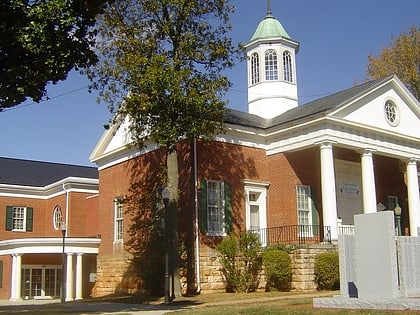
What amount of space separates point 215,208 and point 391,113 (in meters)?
10.2

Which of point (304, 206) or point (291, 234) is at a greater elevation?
point (304, 206)

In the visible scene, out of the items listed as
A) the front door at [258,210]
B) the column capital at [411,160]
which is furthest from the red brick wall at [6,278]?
the column capital at [411,160]

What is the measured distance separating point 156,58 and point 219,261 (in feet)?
29.8

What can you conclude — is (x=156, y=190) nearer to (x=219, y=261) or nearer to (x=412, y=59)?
(x=219, y=261)

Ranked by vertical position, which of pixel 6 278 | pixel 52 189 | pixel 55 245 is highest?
pixel 52 189

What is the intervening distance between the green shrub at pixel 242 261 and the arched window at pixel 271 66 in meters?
11.7

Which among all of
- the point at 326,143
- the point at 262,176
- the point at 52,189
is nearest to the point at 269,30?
the point at 262,176

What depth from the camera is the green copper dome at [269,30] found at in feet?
110

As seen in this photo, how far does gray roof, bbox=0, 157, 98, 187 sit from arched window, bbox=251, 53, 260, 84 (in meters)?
16.5

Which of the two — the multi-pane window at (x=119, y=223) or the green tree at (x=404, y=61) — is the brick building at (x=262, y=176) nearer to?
the multi-pane window at (x=119, y=223)

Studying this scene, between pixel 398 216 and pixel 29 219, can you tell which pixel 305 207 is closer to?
pixel 398 216

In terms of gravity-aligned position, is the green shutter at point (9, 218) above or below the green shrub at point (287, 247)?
above

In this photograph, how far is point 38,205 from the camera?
3994 cm

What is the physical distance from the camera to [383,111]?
2842 centimetres
